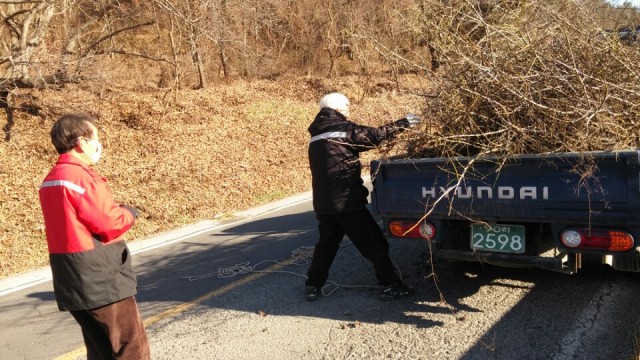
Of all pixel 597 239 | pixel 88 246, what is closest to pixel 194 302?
pixel 88 246

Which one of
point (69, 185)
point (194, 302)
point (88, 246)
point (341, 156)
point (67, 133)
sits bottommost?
point (194, 302)

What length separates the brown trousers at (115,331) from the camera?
123 inches

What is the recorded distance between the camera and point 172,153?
545 inches

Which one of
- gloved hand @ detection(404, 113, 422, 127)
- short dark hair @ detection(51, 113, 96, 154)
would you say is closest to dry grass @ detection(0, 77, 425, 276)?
gloved hand @ detection(404, 113, 422, 127)

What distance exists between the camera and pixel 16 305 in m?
6.02

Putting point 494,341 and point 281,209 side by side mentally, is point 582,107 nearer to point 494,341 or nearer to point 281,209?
point 494,341

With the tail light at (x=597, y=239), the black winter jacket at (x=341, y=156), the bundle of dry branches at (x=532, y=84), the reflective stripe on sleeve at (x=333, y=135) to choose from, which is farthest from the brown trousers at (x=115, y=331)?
the tail light at (x=597, y=239)

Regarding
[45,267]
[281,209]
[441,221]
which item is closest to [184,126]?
[281,209]

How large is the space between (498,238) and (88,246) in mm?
3000

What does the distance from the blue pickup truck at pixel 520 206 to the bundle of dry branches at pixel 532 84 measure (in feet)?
0.92

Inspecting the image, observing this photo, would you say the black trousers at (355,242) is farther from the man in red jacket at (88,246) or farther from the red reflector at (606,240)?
the man in red jacket at (88,246)

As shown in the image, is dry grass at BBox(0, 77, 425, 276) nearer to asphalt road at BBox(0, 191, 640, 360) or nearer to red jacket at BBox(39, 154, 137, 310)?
asphalt road at BBox(0, 191, 640, 360)

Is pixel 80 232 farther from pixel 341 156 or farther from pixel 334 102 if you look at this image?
pixel 334 102

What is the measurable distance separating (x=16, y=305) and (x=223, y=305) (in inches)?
100
